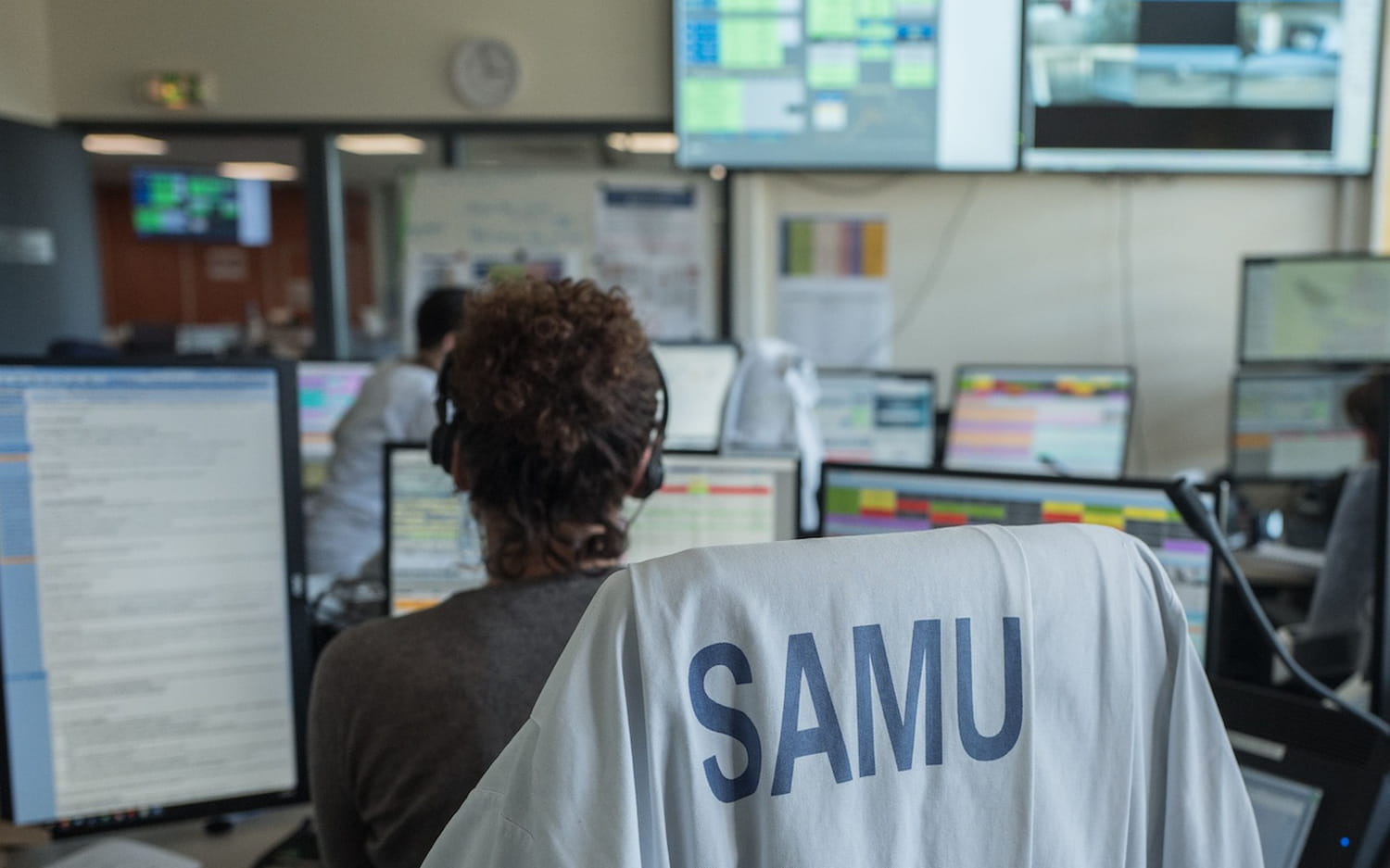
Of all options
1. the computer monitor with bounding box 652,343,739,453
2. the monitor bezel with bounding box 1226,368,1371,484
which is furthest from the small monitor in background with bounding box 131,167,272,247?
the monitor bezel with bounding box 1226,368,1371,484

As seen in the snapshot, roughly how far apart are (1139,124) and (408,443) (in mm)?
3197

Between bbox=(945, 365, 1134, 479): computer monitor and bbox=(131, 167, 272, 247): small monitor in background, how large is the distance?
8887mm

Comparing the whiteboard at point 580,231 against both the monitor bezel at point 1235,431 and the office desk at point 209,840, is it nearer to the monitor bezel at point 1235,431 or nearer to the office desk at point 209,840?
the monitor bezel at point 1235,431

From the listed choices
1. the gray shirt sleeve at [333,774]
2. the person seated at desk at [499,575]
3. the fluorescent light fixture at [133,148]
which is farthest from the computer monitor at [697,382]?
the fluorescent light fixture at [133,148]

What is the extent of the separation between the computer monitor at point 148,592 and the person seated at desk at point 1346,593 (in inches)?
74.4

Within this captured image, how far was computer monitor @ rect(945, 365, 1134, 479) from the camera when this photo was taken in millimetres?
3352

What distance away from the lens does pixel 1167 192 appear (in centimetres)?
394

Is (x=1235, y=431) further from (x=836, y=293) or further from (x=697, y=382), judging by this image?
(x=697, y=382)

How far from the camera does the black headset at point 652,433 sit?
1.09 metres

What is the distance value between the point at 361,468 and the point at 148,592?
5.13ft

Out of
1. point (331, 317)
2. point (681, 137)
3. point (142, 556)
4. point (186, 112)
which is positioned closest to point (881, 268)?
point (681, 137)

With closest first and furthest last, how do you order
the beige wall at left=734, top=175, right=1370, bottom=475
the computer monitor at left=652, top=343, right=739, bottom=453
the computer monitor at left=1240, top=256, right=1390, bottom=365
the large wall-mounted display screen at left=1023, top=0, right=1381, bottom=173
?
the computer monitor at left=652, top=343, right=739, bottom=453
the computer monitor at left=1240, top=256, right=1390, bottom=365
the large wall-mounted display screen at left=1023, top=0, right=1381, bottom=173
the beige wall at left=734, top=175, right=1370, bottom=475

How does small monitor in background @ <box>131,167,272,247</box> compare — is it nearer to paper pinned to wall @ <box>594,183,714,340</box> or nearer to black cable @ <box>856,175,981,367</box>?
paper pinned to wall @ <box>594,183,714,340</box>

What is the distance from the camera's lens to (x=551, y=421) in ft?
3.30
